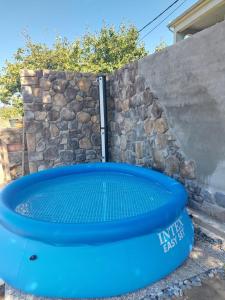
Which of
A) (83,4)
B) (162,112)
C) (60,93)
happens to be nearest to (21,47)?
(83,4)

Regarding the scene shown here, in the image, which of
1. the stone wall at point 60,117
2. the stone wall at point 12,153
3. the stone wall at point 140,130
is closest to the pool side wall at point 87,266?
the stone wall at point 140,130

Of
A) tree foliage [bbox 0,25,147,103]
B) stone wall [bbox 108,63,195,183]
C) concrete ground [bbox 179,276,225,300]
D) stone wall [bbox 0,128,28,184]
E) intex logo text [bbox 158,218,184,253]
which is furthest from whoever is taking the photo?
tree foliage [bbox 0,25,147,103]

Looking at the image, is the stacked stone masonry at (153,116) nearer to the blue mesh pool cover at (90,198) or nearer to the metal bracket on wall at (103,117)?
the metal bracket on wall at (103,117)

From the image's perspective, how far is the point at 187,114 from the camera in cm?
312

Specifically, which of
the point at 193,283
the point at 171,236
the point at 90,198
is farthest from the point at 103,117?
the point at 193,283

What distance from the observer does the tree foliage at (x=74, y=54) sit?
485 inches

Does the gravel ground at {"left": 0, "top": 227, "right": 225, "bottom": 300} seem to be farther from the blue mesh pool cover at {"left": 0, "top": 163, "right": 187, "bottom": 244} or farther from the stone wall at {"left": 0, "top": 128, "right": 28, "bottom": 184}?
the stone wall at {"left": 0, "top": 128, "right": 28, "bottom": 184}

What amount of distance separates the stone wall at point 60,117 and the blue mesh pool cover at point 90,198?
1334 mm

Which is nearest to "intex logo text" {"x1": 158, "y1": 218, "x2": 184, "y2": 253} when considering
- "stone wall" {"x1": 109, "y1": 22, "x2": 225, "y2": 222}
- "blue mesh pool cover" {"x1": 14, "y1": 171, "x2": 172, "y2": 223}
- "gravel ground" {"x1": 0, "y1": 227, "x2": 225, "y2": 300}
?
"gravel ground" {"x1": 0, "y1": 227, "x2": 225, "y2": 300}

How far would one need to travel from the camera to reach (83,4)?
48.2 ft

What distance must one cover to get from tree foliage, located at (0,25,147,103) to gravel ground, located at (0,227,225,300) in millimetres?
11313

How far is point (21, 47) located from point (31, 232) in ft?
43.2

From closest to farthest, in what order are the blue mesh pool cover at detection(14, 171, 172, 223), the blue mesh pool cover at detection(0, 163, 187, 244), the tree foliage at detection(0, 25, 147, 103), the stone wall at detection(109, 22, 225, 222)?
the blue mesh pool cover at detection(0, 163, 187, 244) < the blue mesh pool cover at detection(14, 171, 172, 223) < the stone wall at detection(109, 22, 225, 222) < the tree foliage at detection(0, 25, 147, 103)

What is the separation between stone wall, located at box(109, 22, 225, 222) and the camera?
2.65 meters
